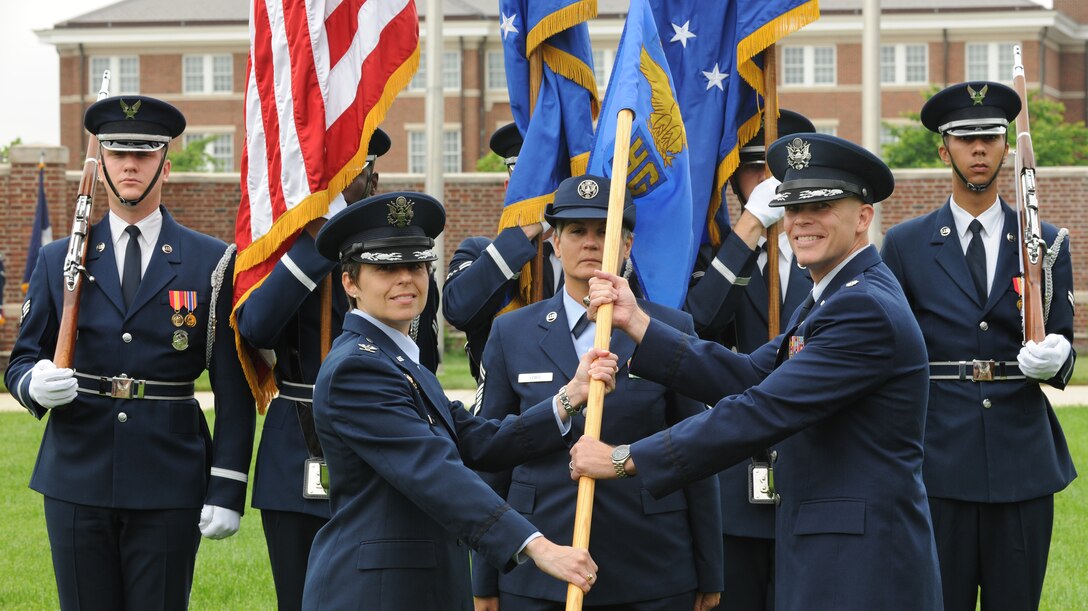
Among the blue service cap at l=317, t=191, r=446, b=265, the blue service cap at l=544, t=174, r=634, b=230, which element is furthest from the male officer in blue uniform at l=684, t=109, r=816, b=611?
the blue service cap at l=317, t=191, r=446, b=265

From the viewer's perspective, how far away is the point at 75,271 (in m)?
5.37

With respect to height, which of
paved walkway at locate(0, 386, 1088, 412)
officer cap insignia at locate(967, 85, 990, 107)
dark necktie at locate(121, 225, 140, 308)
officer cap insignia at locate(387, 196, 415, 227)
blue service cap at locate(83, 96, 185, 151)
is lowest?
paved walkway at locate(0, 386, 1088, 412)

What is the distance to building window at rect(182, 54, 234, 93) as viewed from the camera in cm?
4941

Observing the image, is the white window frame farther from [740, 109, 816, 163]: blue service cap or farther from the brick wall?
[740, 109, 816, 163]: blue service cap

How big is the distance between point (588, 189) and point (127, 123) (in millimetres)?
1965

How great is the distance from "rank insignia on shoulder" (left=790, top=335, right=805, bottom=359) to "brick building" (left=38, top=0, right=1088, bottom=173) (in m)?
41.7

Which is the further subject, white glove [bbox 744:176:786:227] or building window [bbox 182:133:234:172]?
building window [bbox 182:133:234:172]

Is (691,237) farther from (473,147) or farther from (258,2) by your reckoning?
(473,147)

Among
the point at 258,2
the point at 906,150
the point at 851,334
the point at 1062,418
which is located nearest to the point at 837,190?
the point at 851,334

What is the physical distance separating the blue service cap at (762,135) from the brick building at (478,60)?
130ft

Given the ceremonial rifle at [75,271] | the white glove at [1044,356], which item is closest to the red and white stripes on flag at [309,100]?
the ceremonial rifle at [75,271]

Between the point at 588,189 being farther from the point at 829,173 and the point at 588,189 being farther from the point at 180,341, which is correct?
the point at 180,341

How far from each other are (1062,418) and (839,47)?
34523mm

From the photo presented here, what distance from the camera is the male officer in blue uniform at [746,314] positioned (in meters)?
5.54
